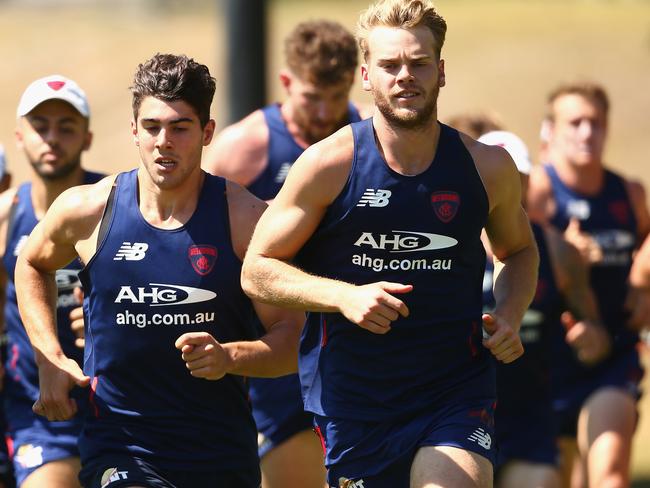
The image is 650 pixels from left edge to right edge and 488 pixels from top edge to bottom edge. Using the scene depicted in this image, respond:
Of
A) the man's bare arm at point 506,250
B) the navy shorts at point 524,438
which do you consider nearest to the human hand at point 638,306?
the navy shorts at point 524,438

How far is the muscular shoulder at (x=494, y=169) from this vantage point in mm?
5043

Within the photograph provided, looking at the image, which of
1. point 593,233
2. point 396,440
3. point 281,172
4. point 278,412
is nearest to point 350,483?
point 396,440

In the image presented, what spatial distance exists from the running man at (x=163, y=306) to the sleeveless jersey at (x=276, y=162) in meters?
1.72

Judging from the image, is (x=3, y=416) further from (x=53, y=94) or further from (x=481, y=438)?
(x=481, y=438)

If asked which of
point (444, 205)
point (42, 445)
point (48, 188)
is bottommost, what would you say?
point (42, 445)

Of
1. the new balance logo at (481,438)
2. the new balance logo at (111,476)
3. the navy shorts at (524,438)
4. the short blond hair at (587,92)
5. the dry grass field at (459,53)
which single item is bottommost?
the dry grass field at (459,53)

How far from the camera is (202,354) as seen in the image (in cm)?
480

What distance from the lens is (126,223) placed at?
5.19 metres

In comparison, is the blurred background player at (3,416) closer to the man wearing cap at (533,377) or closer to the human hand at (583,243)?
the man wearing cap at (533,377)

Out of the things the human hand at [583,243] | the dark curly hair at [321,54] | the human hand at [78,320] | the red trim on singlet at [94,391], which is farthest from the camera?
the human hand at [583,243]

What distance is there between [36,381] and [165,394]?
1.49m

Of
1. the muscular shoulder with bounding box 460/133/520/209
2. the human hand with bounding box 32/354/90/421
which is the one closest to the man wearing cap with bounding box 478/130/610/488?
the muscular shoulder with bounding box 460/133/520/209

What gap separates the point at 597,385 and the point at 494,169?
3.51 meters

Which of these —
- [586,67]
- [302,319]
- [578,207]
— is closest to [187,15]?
[586,67]
